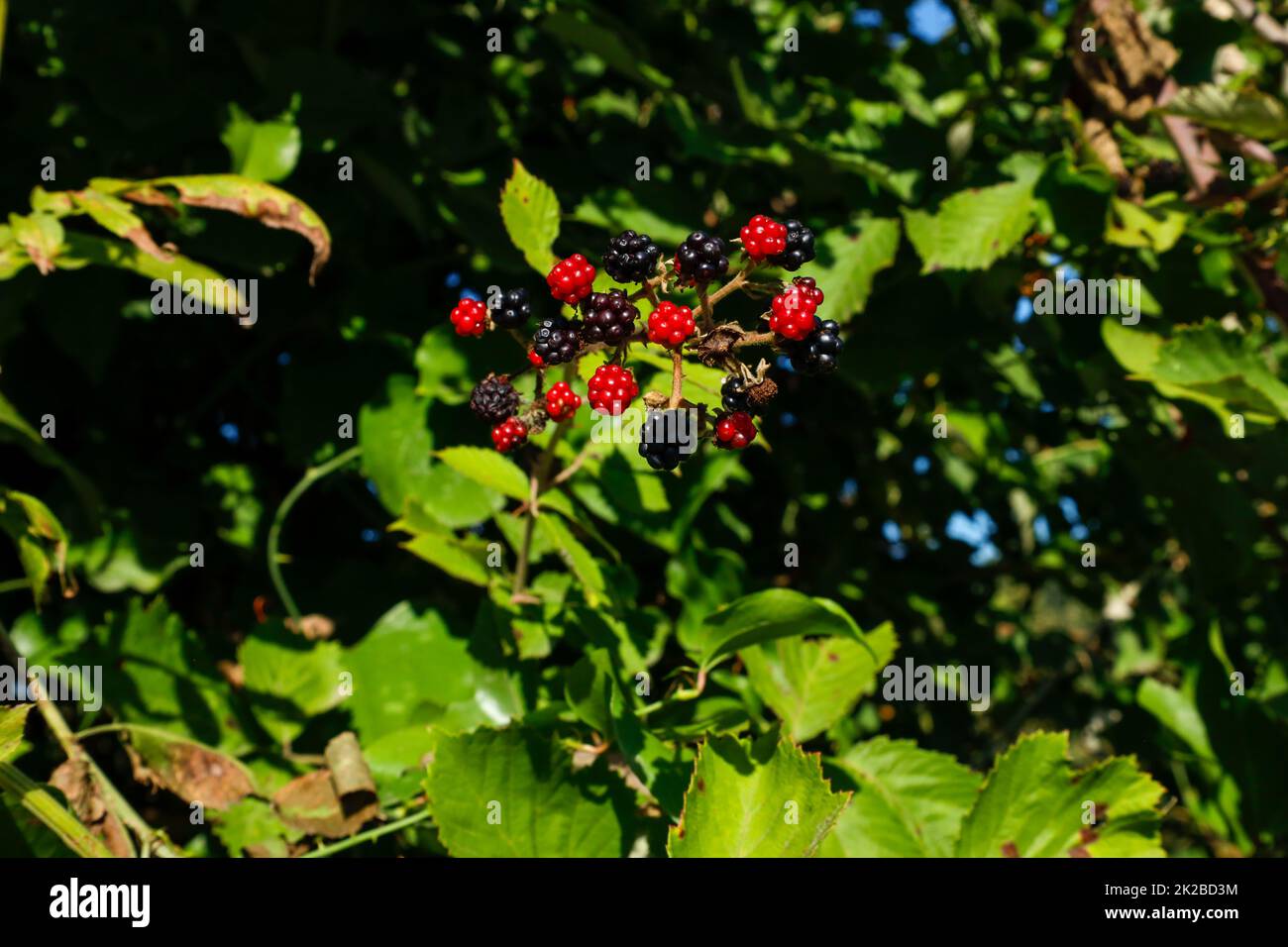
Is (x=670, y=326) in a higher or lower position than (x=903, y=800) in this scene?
higher

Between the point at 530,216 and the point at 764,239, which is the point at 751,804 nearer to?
the point at 764,239

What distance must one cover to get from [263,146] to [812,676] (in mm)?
1243

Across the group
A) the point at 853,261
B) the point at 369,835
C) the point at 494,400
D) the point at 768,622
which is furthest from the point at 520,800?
the point at 853,261

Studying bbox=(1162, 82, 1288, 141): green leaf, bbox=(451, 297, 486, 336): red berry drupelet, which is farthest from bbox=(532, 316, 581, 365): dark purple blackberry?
bbox=(1162, 82, 1288, 141): green leaf

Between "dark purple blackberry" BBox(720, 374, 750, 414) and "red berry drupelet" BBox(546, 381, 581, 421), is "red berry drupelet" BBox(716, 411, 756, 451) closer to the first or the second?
"dark purple blackberry" BBox(720, 374, 750, 414)

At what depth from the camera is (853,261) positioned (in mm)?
1831

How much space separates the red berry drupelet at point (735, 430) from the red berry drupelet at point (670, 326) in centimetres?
10

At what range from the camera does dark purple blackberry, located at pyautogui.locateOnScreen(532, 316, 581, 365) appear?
1.14 metres

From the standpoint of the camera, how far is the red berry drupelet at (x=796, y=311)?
1.09 metres

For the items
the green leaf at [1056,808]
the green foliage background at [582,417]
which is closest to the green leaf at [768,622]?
the green foliage background at [582,417]

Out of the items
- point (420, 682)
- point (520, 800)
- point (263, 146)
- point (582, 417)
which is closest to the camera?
point (520, 800)

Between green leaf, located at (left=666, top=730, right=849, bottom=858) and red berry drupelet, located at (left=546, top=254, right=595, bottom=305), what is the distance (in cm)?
52

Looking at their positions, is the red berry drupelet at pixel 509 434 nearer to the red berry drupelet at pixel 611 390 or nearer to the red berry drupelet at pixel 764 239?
the red berry drupelet at pixel 611 390
